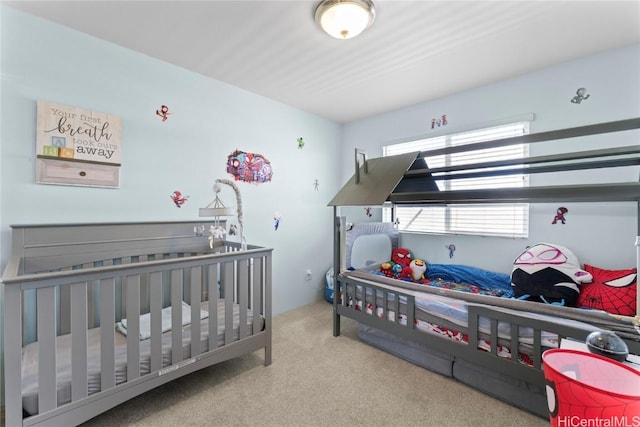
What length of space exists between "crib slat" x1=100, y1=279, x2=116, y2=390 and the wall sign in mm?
969

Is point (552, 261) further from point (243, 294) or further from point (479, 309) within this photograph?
point (243, 294)

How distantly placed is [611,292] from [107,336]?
315 cm

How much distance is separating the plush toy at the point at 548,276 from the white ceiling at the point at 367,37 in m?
1.57

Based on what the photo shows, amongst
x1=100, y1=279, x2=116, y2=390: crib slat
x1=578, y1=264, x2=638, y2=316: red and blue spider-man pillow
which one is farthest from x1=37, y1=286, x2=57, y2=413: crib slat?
x1=578, y1=264, x2=638, y2=316: red and blue spider-man pillow

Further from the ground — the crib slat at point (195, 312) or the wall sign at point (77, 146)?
the wall sign at point (77, 146)

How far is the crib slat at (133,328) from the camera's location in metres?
1.56

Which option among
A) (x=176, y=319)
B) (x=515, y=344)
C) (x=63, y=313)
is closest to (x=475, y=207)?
(x=515, y=344)

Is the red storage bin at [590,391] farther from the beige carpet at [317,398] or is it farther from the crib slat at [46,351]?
the crib slat at [46,351]

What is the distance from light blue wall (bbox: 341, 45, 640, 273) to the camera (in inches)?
85.5

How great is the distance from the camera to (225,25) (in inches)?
74.7

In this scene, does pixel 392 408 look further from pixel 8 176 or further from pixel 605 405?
pixel 8 176

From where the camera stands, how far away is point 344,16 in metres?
1.65

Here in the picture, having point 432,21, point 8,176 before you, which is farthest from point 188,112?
point 432,21

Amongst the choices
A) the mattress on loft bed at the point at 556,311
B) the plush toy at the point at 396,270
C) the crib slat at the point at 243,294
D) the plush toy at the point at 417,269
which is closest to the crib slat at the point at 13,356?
the crib slat at the point at 243,294
